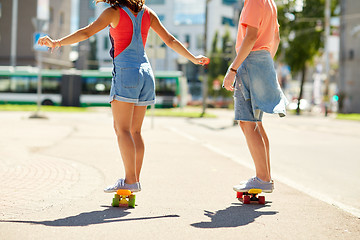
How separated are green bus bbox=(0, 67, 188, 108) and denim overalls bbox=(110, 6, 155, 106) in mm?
33912

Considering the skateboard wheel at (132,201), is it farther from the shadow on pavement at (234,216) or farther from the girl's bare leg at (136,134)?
the shadow on pavement at (234,216)

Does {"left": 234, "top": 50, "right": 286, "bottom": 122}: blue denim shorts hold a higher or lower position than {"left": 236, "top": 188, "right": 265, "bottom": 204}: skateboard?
higher

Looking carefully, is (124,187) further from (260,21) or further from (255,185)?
(260,21)

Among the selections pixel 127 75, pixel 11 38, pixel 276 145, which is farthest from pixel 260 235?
pixel 11 38

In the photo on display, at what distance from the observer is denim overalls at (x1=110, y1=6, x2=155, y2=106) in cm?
386

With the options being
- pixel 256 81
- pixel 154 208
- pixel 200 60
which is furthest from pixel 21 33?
pixel 154 208

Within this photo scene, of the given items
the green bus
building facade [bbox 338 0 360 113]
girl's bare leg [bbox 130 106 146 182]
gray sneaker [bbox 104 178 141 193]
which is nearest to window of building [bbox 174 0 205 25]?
building facade [bbox 338 0 360 113]

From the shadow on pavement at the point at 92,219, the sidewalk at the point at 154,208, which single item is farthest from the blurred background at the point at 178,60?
the shadow on pavement at the point at 92,219

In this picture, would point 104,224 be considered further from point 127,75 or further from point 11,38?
point 11,38

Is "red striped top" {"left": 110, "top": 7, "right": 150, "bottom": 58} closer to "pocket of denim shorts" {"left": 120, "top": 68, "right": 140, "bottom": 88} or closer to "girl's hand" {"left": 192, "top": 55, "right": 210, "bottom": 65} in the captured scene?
"pocket of denim shorts" {"left": 120, "top": 68, "right": 140, "bottom": 88}

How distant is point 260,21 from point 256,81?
0.49 m

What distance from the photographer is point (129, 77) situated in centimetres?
387

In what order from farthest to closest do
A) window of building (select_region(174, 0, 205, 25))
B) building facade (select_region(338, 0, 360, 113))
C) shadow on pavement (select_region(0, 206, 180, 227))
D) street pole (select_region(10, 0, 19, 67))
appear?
1. window of building (select_region(174, 0, 205, 25))
2. street pole (select_region(10, 0, 19, 67))
3. building facade (select_region(338, 0, 360, 113))
4. shadow on pavement (select_region(0, 206, 180, 227))

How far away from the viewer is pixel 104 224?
317 cm
